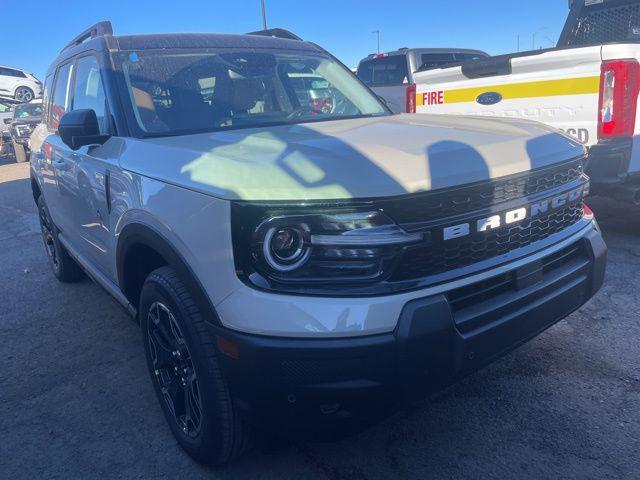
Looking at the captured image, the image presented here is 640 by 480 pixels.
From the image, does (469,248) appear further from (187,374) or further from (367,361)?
(187,374)

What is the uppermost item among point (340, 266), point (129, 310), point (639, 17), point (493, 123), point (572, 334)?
point (639, 17)

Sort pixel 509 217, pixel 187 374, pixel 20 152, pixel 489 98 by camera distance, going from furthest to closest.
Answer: pixel 20 152
pixel 489 98
pixel 187 374
pixel 509 217

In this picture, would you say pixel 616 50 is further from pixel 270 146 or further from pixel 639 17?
pixel 270 146

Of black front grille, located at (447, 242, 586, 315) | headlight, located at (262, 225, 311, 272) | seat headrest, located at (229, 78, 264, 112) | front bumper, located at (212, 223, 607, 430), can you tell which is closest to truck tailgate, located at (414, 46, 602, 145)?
black front grille, located at (447, 242, 586, 315)

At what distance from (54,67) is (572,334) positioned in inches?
169

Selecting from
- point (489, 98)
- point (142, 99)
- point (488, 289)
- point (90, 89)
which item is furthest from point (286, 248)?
point (489, 98)

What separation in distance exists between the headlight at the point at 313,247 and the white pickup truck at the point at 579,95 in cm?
300

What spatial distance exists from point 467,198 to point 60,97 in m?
3.48

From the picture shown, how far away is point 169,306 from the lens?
2184 millimetres

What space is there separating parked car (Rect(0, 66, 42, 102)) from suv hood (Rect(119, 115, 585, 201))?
25692mm

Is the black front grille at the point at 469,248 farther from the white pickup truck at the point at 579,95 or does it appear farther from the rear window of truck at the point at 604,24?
the rear window of truck at the point at 604,24

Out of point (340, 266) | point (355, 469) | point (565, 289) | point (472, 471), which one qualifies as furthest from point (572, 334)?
point (340, 266)

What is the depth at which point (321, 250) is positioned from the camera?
1832 millimetres

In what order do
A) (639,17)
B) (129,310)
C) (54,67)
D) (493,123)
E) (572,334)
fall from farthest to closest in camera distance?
1. (639,17)
2. (54,67)
3. (572,334)
4. (129,310)
5. (493,123)
